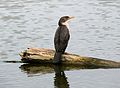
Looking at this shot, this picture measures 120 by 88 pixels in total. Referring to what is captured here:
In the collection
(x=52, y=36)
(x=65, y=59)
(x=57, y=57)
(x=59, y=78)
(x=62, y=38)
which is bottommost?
(x=52, y=36)

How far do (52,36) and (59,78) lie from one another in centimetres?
584

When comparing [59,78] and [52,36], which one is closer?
[59,78]

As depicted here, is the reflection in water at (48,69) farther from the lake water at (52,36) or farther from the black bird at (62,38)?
the black bird at (62,38)

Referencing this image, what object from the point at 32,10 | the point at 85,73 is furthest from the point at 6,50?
the point at 32,10

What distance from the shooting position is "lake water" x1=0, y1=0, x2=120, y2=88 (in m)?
14.5

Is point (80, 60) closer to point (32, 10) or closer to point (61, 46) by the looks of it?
point (61, 46)

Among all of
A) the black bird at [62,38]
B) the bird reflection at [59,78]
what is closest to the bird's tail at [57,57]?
the black bird at [62,38]

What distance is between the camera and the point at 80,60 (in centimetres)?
1500

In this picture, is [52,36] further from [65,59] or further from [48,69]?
[65,59]

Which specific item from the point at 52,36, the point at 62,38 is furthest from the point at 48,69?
the point at 52,36

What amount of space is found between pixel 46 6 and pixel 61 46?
1226 centimetres

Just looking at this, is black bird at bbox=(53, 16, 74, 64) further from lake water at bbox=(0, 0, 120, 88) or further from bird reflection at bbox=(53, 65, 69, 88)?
lake water at bbox=(0, 0, 120, 88)

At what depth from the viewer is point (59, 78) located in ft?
48.7

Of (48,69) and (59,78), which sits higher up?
(48,69)
